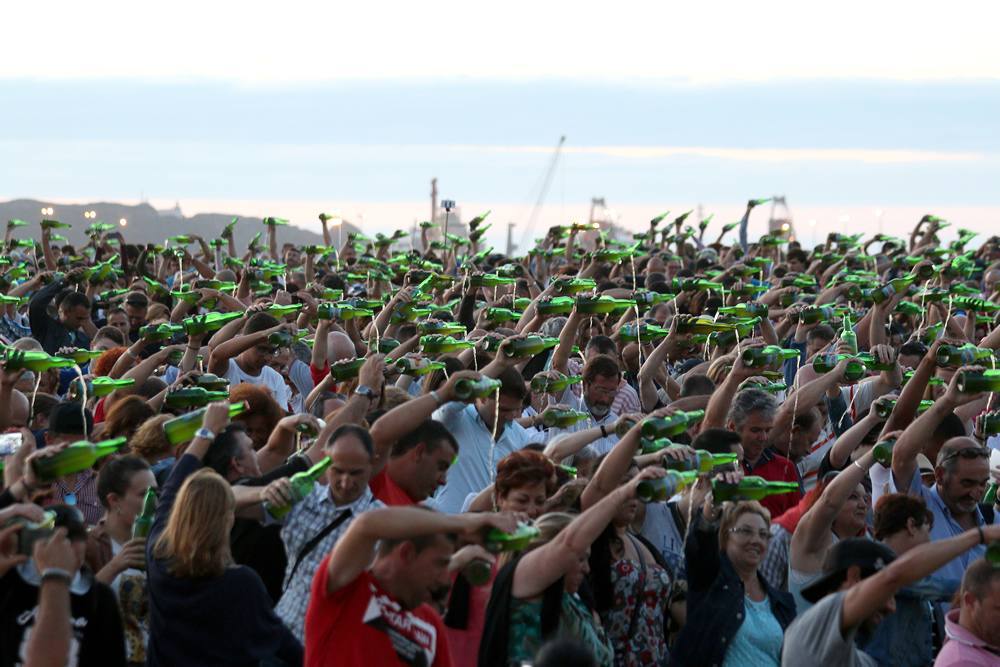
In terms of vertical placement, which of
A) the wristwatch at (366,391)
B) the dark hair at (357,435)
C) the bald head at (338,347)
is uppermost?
the dark hair at (357,435)

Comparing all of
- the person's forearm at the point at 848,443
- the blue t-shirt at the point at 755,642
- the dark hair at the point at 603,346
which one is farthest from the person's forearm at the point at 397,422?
the dark hair at the point at 603,346

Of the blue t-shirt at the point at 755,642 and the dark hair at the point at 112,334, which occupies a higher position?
the dark hair at the point at 112,334

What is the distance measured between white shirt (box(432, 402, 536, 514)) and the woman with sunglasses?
2.21 meters

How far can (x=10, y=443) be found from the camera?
6.71 metres

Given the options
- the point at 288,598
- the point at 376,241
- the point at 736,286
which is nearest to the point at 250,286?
the point at 736,286

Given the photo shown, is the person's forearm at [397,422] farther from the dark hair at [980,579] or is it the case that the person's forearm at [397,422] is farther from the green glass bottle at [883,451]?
the green glass bottle at [883,451]

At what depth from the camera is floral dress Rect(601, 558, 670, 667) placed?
675 cm

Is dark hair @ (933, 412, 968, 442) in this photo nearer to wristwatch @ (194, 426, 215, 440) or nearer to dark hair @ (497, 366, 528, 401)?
dark hair @ (497, 366, 528, 401)

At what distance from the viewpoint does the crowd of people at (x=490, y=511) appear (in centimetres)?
533

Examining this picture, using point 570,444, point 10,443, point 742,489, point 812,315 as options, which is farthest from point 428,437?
point 812,315

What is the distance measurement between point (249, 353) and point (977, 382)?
17.3 ft

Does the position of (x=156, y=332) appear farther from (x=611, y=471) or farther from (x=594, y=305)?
(x=611, y=471)

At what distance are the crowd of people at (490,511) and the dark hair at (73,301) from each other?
189 cm

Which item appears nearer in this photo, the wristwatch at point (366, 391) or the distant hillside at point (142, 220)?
the wristwatch at point (366, 391)
